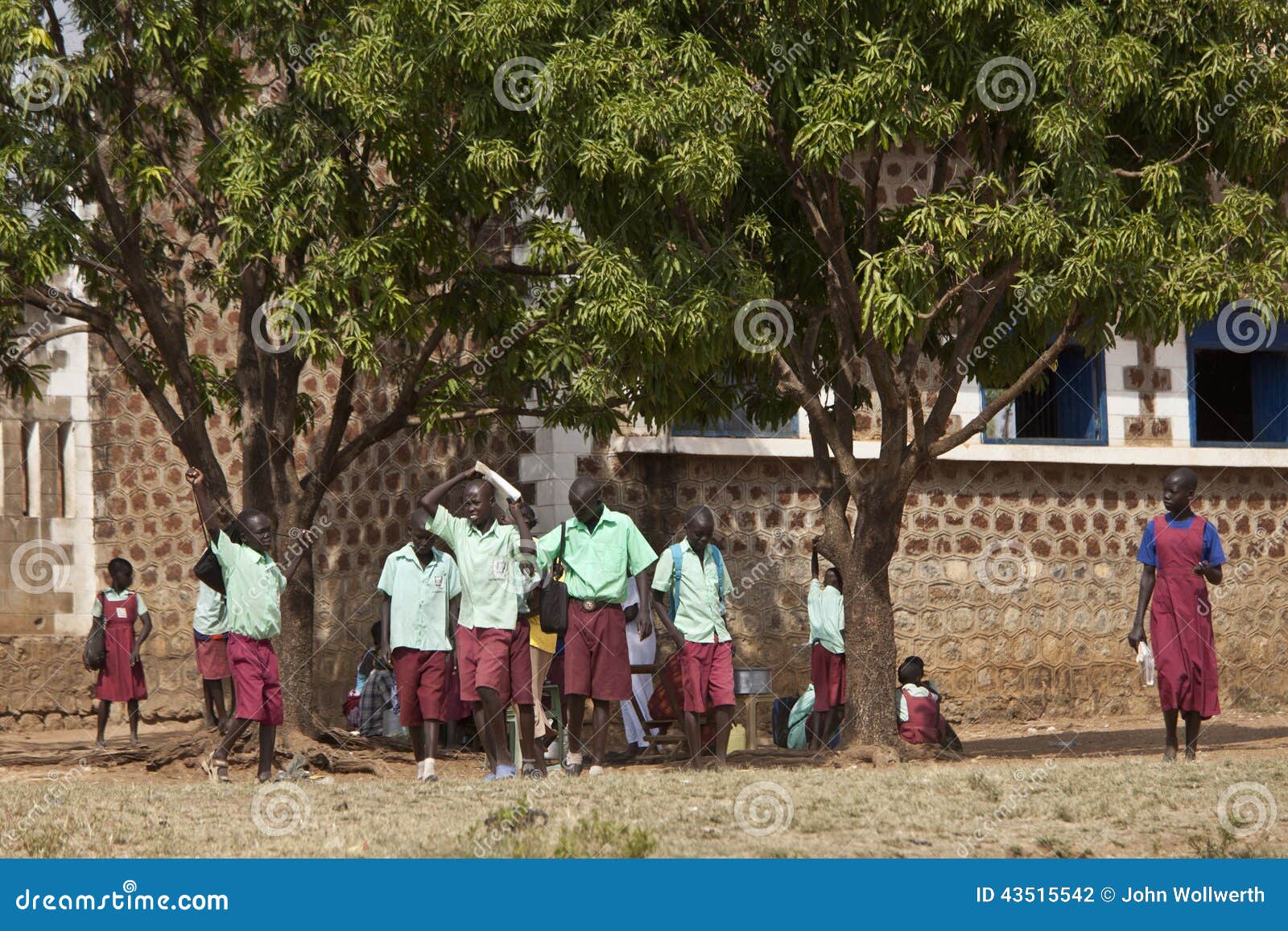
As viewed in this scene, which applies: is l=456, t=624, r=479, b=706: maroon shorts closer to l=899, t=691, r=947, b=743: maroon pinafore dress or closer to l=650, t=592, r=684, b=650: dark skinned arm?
l=650, t=592, r=684, b=650: dark skinned arm

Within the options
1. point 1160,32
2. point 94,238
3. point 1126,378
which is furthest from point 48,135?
point 1126,378

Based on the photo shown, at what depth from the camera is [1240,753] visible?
12.3 metres

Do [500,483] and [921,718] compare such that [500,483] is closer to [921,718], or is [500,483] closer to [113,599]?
[921,718]

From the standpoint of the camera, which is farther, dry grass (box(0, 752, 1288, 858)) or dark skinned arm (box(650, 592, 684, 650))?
dark skinned arm (box(650, 592, 684, 650))

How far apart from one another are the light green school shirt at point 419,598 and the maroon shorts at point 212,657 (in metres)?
2.65

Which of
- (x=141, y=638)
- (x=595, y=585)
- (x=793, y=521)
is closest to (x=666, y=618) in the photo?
(x=595, y=585)

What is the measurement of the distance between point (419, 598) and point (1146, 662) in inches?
170

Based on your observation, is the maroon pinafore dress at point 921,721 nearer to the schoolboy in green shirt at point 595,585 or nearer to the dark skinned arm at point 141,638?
the schoolboy in green shirt at point 595,585

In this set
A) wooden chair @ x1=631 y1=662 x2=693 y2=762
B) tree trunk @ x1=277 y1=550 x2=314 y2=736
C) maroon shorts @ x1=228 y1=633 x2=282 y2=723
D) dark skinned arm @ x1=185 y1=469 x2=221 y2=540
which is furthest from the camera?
tree trunk @ x1=277 y1=550 x2=314 y2=736

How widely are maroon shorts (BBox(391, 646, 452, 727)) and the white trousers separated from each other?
288cm

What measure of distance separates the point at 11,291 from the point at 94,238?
1.05 metres

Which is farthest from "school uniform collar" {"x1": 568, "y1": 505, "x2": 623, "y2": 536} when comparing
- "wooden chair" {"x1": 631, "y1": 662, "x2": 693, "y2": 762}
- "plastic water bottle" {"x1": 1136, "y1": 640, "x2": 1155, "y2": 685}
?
"plastic water bottle" {"x1": 1136, "y1": 640, "x2": 1155, "y2": 685}

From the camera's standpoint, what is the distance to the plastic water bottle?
394 inches

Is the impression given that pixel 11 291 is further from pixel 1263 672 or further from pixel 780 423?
pixel 1263 672
